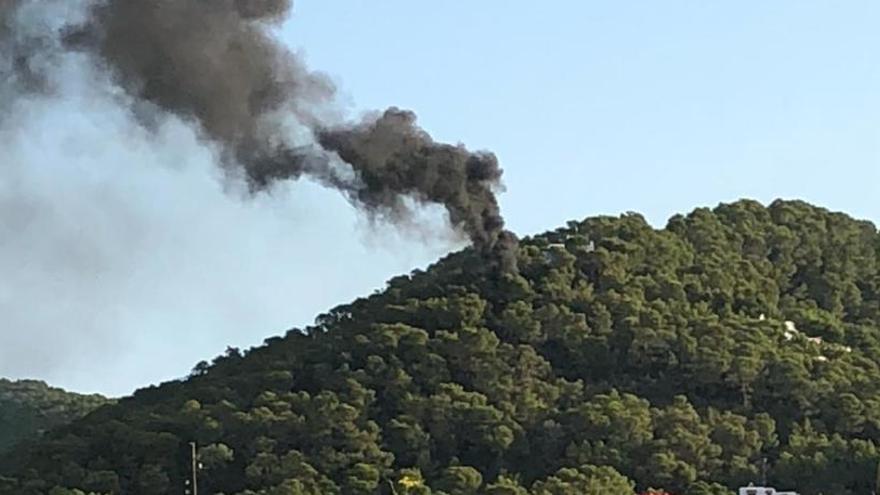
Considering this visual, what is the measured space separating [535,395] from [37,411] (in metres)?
95.3

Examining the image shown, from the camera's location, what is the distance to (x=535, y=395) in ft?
321

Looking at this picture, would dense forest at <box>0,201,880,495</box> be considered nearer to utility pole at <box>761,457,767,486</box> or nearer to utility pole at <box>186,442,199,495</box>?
utility pole at <box>761,457,767,486</box>

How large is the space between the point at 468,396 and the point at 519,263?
1332 cm

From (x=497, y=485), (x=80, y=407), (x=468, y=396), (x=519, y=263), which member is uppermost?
(x=80, y=407)

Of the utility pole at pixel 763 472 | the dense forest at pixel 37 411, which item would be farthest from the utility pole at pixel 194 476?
the dense forest at pixel 37 411

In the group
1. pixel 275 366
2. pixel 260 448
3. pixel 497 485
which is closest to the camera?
pixel 497 485

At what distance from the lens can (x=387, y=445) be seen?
93.4m

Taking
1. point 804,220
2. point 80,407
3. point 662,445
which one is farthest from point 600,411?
point 80,407

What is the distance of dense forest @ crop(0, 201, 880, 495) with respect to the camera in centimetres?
8938

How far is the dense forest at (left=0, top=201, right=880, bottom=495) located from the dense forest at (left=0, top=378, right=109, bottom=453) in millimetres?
52311

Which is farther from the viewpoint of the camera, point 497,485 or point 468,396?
point 468,396

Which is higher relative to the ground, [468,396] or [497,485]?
[468,396]

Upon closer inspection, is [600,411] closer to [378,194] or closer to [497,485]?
[497,485]

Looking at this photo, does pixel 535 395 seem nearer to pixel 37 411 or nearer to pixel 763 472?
pixel 763 472
